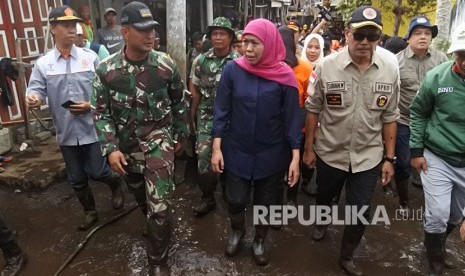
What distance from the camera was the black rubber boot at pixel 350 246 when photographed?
3.08m

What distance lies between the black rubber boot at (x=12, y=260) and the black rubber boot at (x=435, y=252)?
10.6 ft

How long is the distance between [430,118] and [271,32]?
1.40 meters

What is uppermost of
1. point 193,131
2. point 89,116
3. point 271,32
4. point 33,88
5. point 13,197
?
point 271,32

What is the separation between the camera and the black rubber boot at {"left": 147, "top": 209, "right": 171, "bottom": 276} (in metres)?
2.94

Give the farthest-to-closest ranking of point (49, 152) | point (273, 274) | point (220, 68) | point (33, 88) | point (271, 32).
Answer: point (49, 152)
point (220, 68)
point (33, 88)
point (273, 274)
point (271, 32)

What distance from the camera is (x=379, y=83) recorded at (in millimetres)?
2873

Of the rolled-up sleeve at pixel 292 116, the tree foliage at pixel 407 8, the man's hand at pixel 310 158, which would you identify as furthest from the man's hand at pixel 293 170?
the tree foliage at pixel 407 8

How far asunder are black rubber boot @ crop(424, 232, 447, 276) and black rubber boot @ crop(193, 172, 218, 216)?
204 centimetres

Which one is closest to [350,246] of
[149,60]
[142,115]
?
[142,115]

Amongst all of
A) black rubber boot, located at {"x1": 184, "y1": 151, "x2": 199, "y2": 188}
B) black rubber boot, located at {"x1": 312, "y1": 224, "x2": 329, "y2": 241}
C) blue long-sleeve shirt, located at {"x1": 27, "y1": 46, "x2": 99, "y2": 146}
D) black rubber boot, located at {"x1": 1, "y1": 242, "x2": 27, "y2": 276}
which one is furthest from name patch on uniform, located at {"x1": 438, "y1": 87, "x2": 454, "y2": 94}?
black rubber boot, located at {"x1": 1, "y1": 242, "x2": 27, "y2": 276}

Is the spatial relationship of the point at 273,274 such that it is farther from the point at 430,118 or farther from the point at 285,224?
the point at 430,118

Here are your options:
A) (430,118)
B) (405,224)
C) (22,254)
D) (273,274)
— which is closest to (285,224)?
(273,274)

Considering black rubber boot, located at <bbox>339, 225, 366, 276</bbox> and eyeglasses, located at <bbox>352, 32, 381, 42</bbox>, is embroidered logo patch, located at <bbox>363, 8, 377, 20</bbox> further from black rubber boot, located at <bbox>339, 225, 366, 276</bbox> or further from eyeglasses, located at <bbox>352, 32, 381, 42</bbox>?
black rubber boot, located at <bbox>339, 225, 366, 276</bbox>

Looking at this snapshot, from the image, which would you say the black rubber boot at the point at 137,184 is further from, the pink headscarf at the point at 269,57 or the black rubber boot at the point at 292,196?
the black rubber boot at the point at 292,196
